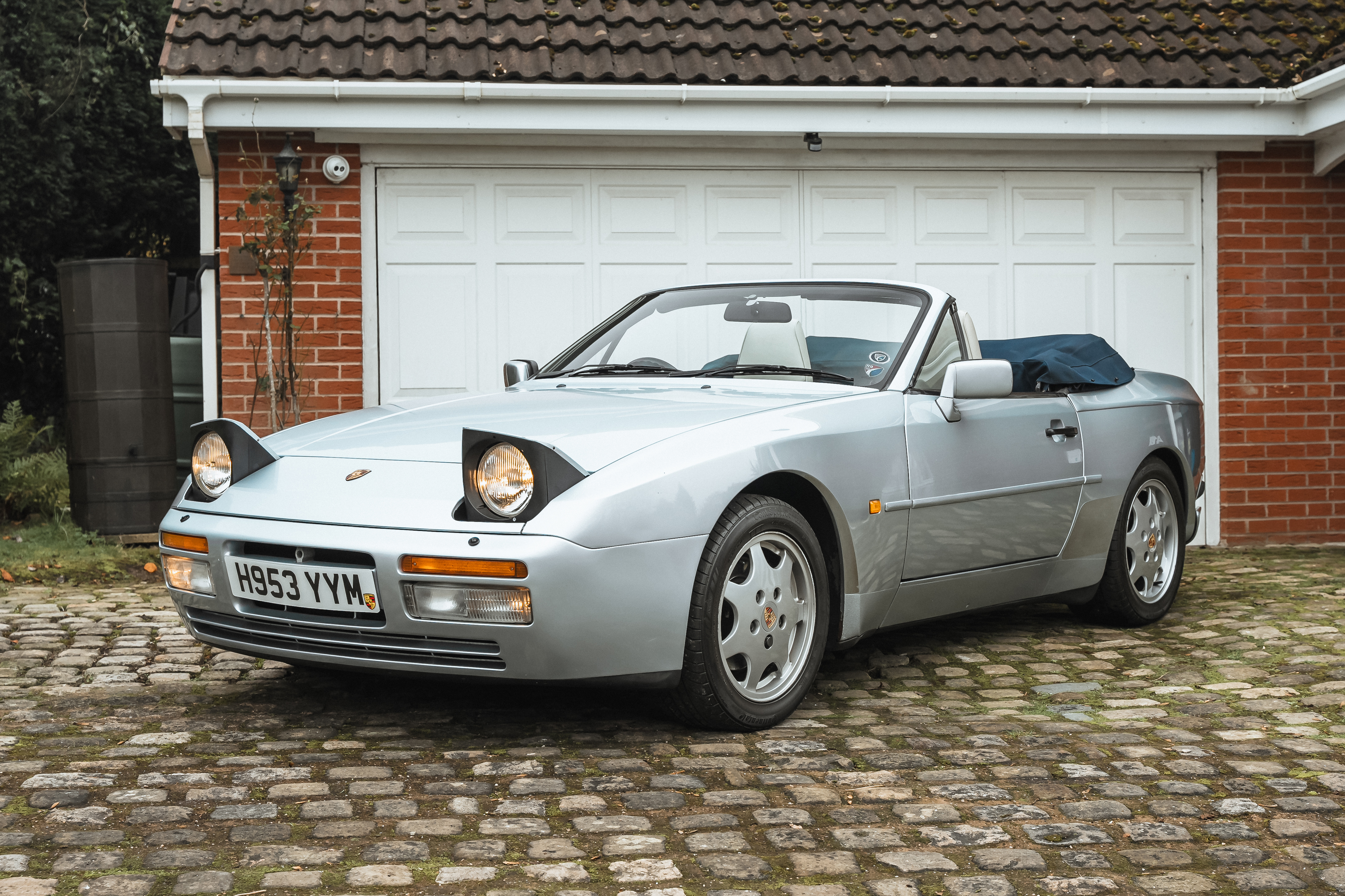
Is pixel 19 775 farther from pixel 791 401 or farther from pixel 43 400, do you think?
pixel 43 400

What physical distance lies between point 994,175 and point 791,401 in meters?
4.65

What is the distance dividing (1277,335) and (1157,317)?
0.72 meters

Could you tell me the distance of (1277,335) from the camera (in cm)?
825

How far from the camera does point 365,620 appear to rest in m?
3.47

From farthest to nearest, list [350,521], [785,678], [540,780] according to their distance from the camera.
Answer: [785,678], [350,521], [540,780]

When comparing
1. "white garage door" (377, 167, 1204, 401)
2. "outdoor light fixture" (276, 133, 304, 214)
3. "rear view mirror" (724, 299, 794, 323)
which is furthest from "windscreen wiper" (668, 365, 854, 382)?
"outdoor light fixture" (276, 133, 304, 214)

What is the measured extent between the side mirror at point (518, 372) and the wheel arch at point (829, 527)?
1.43 m

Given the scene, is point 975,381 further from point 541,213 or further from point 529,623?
point 541,213

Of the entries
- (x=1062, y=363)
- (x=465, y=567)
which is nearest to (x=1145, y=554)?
(x=1062, y=363)

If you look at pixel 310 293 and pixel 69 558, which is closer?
pixel 69 558

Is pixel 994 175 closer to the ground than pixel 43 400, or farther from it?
farther from it

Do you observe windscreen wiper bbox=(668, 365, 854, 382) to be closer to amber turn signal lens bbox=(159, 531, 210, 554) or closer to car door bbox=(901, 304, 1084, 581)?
car door bbox=(901, 304, 1084, 581)

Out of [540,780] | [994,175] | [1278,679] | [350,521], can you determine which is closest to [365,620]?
[350,521]

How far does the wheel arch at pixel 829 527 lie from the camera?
12.9ft
